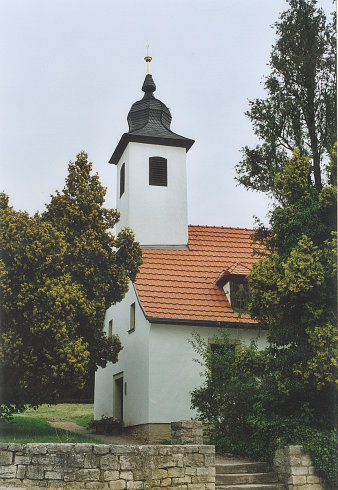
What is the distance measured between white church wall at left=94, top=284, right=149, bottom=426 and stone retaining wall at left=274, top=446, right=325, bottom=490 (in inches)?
249

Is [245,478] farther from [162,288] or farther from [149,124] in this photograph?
[149,124]

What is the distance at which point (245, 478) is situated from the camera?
10758 mm

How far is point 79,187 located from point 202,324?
218 inches

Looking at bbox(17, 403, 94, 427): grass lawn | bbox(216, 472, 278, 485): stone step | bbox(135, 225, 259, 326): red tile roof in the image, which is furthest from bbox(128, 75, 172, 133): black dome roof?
bbox(216, 472, 278, 485): stone step

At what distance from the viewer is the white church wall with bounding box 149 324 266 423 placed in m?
16.3

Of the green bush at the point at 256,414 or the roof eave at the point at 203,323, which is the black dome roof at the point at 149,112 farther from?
the green bush at the point at 256,414

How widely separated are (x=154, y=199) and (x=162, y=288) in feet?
14.8

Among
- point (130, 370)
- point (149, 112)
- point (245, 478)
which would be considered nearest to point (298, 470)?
point (245, 478)

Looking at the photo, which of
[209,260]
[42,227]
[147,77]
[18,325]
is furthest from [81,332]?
[147,77]

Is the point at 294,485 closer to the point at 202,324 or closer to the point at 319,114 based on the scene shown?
the point at 202,324

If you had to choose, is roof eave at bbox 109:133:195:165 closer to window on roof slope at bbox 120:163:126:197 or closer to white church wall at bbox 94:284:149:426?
window on roof slope at bbox 120:163:126:197

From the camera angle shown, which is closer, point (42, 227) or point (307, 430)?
point (307, 430)

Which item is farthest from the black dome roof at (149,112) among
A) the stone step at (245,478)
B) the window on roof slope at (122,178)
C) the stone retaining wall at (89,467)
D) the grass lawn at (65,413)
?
the stone retaining wall at (89,467)

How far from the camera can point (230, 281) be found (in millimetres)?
18500
